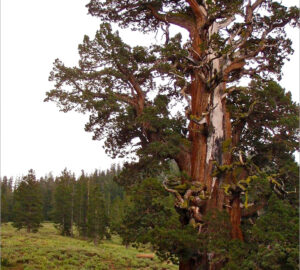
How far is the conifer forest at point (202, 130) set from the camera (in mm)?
7488

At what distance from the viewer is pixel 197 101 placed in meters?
10.1

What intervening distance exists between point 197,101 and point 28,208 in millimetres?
44985

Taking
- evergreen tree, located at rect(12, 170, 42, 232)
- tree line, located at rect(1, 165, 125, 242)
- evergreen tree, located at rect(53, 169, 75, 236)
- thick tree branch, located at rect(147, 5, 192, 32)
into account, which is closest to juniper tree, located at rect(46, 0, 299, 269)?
thick tree branch, located at rect(147, 5, 192, 32)

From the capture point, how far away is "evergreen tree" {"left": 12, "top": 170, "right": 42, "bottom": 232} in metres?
46.8

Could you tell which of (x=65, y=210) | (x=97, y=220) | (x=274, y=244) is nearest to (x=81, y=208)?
(x=65, y=210)

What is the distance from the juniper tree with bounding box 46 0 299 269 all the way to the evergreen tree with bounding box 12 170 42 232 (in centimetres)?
4031

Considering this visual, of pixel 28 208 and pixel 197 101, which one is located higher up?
pixel 197 101

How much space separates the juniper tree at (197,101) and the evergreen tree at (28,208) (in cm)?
4031

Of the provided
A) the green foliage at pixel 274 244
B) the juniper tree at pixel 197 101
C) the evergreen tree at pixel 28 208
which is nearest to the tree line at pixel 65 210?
the evergreen tree at pixel 28 208

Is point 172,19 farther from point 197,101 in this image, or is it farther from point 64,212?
point 64,212

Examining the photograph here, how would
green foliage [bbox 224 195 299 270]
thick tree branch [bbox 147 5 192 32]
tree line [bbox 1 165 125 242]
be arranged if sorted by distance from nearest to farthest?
green foliage [bbox 224 195 299 270], thick tree branch [bbox 147 5 192 32], tree line [bbox 1 165 125 242]

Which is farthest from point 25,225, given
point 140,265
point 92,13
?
point 92,13

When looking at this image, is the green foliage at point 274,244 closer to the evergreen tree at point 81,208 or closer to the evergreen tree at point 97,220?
the evergreen tree at point 97,220

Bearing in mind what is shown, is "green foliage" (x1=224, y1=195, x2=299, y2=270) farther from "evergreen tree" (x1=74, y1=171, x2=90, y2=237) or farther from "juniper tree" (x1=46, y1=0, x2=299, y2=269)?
"evergreen tree" (x1=74, y1=171, x2=90, y2=237)
